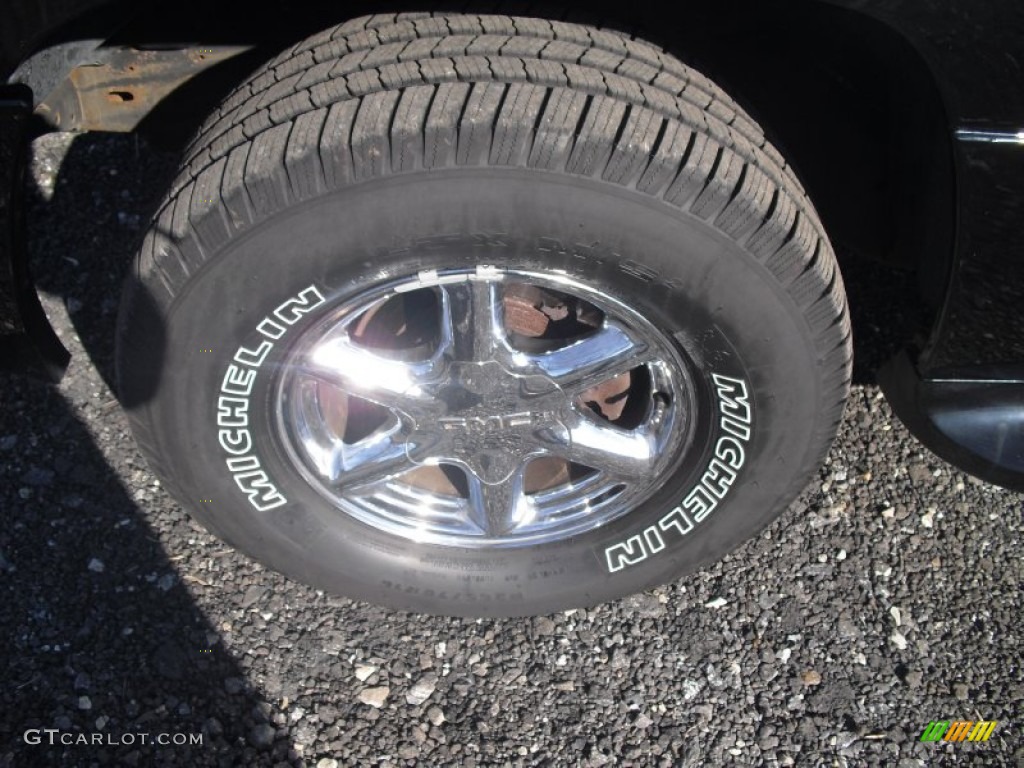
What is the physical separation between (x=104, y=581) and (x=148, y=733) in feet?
1.43

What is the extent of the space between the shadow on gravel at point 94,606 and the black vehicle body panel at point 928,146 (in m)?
0.54

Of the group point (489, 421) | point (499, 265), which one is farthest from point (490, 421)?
point (499, 265)

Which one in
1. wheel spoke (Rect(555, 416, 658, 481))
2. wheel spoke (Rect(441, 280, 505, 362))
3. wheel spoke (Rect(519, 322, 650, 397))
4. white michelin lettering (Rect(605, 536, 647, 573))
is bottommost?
white michelin lettering (Rect(605, 536, 647, 573))

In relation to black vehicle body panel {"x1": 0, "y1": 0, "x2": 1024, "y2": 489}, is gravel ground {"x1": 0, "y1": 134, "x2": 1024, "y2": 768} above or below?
below

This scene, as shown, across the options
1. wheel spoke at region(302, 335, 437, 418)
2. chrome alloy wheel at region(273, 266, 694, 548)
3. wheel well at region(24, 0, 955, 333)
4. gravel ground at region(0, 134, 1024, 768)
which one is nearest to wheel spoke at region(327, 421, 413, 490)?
chrome alloy wheel at region(273, 266, 694, 548)

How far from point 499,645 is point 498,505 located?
0.38 meters

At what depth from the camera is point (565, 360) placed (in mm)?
2457

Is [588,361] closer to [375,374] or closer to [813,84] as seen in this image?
[375,374]

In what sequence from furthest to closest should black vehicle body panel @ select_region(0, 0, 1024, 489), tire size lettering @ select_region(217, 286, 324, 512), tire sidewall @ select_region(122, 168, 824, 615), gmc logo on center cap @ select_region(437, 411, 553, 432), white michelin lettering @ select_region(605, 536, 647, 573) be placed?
white michelin lettering @ select_region(605, 536, 647, 573)
gmc logo on center cap @ select_region(437, 411, 553, 432)
tire size lettering @ select_region(217, 286, 324, 512)
tire sidewall @ select_region(122, 168, 824, 615)
black vehicle body panel @ select_region(0, 0, 1024, 489)

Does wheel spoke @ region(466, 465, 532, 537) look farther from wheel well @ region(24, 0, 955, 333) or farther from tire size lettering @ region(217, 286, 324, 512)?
wheel well @ region(24, 0, 955, 333)

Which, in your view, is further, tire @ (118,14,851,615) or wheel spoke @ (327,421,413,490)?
wheel spoke @ (327,421,413,490)

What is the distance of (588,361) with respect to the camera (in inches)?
96.0

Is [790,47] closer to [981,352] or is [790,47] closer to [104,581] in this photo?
[981,352]

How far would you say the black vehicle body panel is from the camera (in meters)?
1.93
